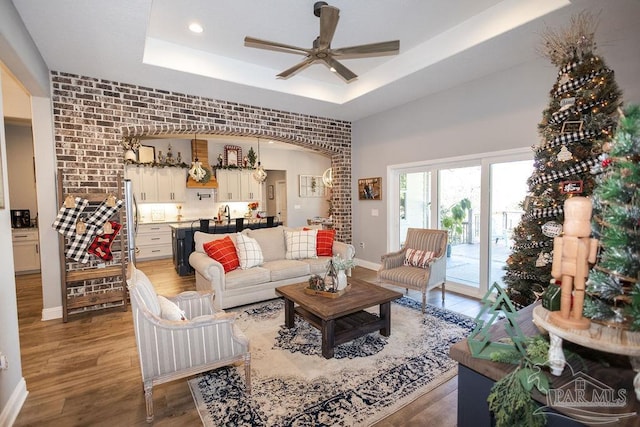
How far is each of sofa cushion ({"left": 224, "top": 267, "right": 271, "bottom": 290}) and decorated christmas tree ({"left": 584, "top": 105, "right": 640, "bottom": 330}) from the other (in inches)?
134

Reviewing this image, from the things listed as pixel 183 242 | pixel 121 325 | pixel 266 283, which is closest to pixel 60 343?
pixel 121 325

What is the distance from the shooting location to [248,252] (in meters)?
4.10

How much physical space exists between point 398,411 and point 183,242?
4892 mm

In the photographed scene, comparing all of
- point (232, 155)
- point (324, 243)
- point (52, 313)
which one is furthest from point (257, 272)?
point (232, 155)

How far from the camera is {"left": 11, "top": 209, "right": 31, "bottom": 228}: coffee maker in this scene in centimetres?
586

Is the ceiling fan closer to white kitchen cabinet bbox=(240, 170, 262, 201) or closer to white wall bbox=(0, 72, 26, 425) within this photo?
white wall bbox=(0, 72, 26, 425)

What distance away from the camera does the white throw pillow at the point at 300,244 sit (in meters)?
4.63

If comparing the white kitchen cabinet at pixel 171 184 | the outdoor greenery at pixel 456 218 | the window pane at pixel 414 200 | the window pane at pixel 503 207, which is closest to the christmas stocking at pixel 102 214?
the white kitchen cabinet at pixel 171 184

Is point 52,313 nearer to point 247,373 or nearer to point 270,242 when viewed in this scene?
point 270,242

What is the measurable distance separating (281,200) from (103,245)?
6.70 m

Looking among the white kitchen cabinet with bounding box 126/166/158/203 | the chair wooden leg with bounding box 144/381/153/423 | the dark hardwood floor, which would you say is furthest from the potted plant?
the white kitchen cabinet with bounding box 126/166/158/203

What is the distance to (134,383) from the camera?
2.42 meters

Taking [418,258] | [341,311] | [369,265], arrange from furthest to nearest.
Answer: [369,265] < [418,258] < [341,311]

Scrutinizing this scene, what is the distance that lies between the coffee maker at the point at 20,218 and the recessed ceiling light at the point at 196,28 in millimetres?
5473
